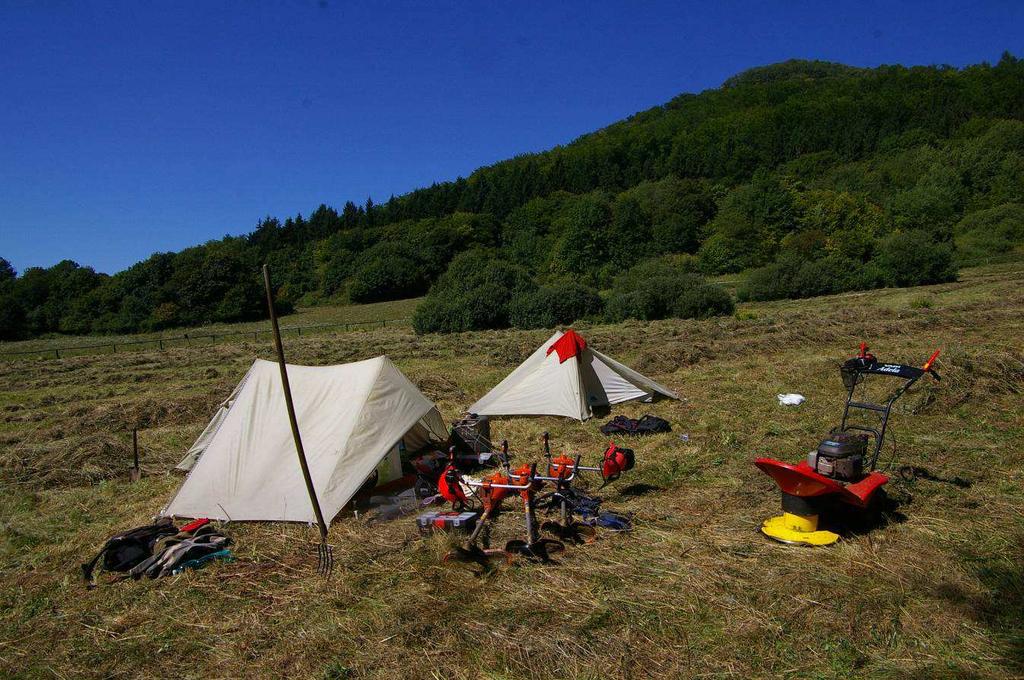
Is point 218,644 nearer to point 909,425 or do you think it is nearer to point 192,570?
point 192,570

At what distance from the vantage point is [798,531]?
18.1 feet

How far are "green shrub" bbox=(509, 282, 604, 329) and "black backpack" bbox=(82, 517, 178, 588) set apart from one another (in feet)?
88.5

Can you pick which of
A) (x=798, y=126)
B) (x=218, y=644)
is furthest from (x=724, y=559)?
(x=798, y=126)

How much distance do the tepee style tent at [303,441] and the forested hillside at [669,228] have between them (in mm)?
24682

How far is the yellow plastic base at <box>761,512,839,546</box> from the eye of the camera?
17.6ft

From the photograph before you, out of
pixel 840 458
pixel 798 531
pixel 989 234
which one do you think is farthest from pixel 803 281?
pixel 798 531

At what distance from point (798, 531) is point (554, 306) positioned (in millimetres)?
27888

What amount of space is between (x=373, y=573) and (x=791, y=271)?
3736 centimetres

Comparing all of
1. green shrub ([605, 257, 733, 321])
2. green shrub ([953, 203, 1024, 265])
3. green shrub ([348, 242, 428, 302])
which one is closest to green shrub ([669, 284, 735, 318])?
green shrub ([605, 257, 733, 321])

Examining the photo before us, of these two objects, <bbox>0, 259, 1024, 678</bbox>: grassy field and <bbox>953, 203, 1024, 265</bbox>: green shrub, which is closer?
<bbox>0, 259, 1024, 678</bbox>: grassy field

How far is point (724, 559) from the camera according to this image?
17.3 feet

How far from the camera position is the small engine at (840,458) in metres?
5.64

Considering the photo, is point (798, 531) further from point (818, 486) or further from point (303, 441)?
point (303, 441)

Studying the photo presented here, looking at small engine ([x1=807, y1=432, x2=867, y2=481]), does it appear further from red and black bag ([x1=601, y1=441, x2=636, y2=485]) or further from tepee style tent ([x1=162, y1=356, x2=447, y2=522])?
tepee style tent ([x1=162, y1=356, x2=447, y2=522])
